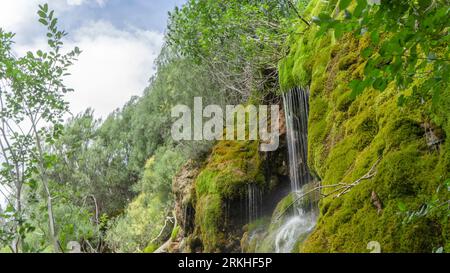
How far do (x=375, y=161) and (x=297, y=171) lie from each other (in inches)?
190

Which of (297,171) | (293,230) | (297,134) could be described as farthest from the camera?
(297,171)

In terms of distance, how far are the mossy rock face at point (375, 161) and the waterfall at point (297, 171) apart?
1695mm

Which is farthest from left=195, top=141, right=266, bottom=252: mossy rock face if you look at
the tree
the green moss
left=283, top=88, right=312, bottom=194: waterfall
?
the tree

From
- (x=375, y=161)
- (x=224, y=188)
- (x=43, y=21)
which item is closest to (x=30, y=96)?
(x=43, y=21)

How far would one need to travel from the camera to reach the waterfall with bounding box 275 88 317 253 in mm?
6605

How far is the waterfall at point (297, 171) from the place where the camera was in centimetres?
661

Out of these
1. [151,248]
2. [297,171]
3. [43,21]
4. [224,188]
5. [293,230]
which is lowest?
[151,248]

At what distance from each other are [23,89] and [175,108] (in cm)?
1248

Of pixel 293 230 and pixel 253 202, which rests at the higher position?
pixel 253 202

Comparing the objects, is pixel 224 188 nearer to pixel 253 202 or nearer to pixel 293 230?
pixel 253 202

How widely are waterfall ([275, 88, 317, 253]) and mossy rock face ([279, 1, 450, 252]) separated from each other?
1.70 meters

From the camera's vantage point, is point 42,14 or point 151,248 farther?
point 151,248

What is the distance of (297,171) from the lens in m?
8.38
